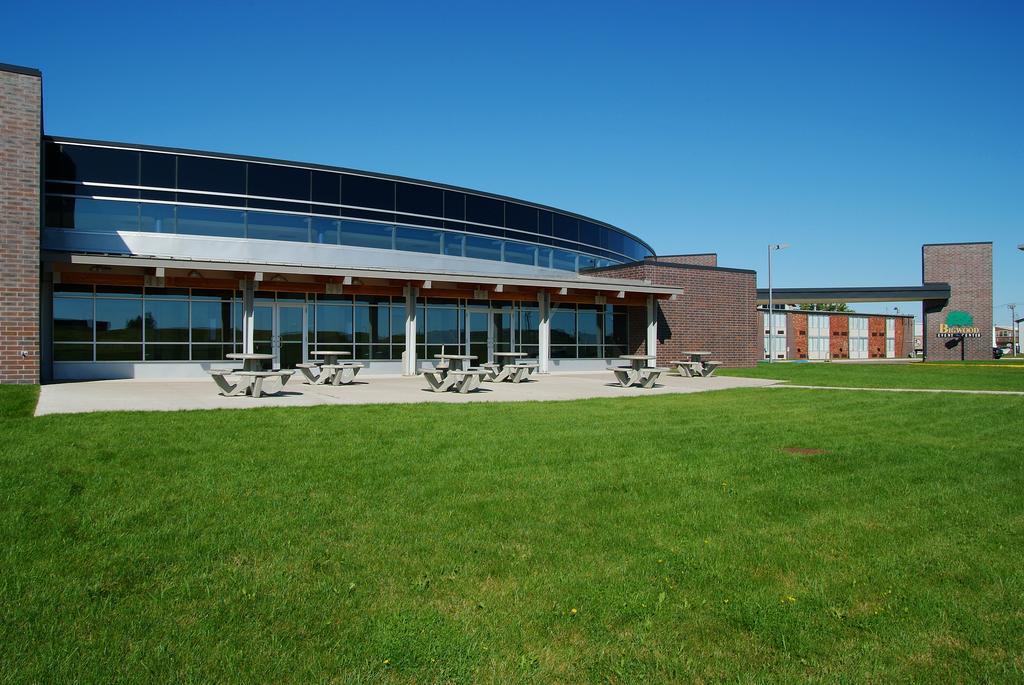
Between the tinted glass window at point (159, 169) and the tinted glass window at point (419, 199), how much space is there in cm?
791

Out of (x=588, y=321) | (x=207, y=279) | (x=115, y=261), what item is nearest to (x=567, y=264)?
(x=588, y=321)

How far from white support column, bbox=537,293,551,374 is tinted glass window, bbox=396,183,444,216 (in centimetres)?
582

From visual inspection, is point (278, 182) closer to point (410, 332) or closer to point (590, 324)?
point (410, 332)

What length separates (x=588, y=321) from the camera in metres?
29.7

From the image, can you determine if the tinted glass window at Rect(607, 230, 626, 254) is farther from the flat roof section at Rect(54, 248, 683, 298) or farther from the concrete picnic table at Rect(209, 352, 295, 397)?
the concrete picnic table at Rect(209, 352, 295, 397)

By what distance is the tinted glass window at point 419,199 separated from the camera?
1091 inches

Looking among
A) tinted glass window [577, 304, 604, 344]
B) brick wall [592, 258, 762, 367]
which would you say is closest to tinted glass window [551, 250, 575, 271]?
Result: brick wall [592, 258, 762, 367]

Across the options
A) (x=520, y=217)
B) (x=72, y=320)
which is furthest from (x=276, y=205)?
(x=520, y=217)

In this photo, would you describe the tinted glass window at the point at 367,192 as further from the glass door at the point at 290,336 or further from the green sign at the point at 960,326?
the green sign at the point at 960,326

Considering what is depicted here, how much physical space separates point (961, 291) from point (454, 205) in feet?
121

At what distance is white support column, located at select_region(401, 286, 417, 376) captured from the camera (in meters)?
23.5

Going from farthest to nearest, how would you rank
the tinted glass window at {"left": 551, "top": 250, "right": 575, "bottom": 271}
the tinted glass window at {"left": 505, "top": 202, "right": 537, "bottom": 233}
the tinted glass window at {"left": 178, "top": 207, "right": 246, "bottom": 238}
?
the tinted glass window at {"left": 551, "top": 250, "right": 575, "bottom": 271} < the tinted glass window at {"left": 505, "top": 202, "right": 537, "bottom": 233} < the tinted glass window at {"left": 178, "top": 207, "right": 246, "bottom": 238}

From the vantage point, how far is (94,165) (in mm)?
22375

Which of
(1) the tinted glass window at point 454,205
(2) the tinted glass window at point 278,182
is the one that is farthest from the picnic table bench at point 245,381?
(1) the tinted glass window at point 454,205
